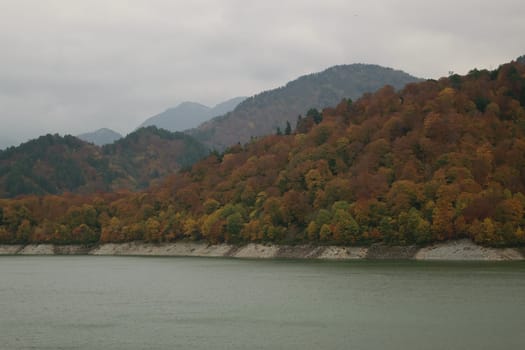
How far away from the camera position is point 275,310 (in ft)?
161

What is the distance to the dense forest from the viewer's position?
335ft

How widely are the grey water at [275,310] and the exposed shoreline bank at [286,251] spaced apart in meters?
12.3

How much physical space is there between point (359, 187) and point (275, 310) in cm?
7282

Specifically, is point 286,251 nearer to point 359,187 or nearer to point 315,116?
point 359,187

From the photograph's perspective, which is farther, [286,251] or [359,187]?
[359,187]

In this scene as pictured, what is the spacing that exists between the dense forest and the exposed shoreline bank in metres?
1.50

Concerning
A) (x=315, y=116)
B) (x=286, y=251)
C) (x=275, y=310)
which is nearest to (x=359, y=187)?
(x=286, y=251)

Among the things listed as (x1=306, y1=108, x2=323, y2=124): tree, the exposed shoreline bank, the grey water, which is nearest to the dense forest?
(x1=306, y1=108, x2=323, y2=124): tree

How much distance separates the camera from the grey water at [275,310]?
37.3 metres

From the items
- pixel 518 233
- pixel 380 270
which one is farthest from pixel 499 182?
pixel 380 270

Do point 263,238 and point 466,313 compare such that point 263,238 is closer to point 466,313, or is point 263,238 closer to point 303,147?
point 303,147

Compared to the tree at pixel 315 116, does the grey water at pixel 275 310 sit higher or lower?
lower

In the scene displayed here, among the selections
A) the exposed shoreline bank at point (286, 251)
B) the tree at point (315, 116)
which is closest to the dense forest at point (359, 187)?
the tree at point (315, 116)

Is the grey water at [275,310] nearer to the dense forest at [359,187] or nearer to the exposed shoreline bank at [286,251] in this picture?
the exposed shoreline bank at [286,251]
